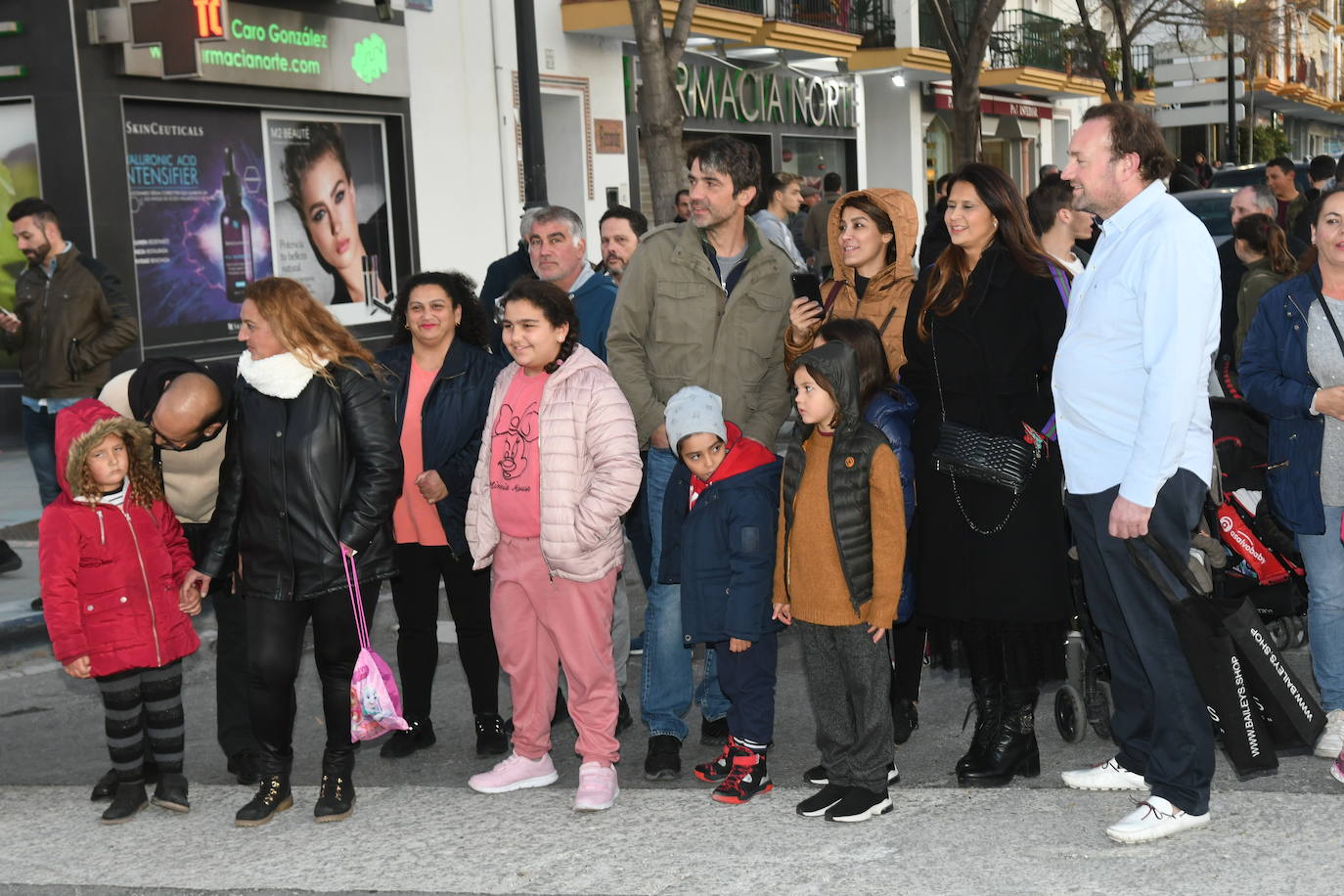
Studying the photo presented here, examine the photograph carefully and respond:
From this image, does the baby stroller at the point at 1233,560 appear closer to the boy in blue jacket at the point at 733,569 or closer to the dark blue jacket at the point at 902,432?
the dark blue jacket at the point at 902,432

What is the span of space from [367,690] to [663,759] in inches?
44.4

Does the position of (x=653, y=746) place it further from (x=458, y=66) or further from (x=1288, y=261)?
(x=458, y=66)

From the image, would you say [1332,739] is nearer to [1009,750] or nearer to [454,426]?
[1009,750]

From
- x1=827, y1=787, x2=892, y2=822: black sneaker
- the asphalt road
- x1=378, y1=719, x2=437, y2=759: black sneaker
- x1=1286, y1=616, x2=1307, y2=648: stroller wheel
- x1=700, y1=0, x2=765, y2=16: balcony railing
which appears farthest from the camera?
x1=700, y1=0, x2=765, y2=16: balcony railing

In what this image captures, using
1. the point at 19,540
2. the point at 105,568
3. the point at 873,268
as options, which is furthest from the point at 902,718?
the point at 19,540

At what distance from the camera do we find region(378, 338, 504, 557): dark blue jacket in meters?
5.61

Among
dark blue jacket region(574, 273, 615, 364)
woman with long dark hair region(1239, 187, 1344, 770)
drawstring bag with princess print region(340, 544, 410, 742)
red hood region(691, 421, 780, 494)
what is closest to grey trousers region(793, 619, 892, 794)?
red hood region(691, 421, 780, 494)

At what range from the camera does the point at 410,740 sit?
585 centimetres

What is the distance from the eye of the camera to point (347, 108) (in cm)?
1666

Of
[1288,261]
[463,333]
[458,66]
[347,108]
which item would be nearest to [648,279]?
[463,333]

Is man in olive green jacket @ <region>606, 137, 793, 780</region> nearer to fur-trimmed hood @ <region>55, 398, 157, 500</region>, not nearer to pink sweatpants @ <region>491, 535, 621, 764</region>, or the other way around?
pink sweatpants @ <region>491, 535, 621, 764</region>

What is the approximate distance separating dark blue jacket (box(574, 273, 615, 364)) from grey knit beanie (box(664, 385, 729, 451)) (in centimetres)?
124

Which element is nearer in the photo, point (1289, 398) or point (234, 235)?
point (1289, 398)

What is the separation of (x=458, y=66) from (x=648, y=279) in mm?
13362
